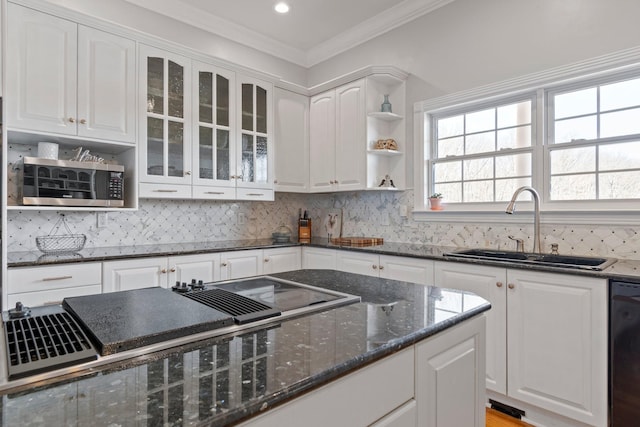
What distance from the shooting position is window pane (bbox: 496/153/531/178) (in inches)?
112

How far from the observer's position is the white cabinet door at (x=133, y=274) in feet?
8.42

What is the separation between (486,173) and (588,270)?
1284mm

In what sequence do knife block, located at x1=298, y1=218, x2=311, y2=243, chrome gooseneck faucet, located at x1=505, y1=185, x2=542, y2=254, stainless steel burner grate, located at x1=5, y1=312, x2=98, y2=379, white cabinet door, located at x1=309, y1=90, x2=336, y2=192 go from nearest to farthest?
stainless steel burner grate, located at x1=5, y1=312, x2=98, y2=379, chrome gooseneck faucet, located at x1=505, y1=185, x2=542, y2=254, white cabinet door, located at x1=309, y1=90, x2=336, y2=192, knife block, located at x1=298, y1=218, x2=311, y2=243

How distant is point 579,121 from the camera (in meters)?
2.61

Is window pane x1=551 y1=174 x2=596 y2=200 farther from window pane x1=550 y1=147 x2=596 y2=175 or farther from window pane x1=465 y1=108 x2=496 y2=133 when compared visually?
window pane x1=465 y1=108 x2=496 y2=133

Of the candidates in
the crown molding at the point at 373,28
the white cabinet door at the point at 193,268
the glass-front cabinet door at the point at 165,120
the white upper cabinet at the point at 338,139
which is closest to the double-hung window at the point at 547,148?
the white upper cabinet at the point at 338,139

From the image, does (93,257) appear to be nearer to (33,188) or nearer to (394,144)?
(33,188)

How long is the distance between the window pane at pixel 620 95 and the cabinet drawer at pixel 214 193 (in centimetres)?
292

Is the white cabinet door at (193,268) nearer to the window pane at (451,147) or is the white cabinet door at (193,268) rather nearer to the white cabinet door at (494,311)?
the white cabinet door at (494,311)

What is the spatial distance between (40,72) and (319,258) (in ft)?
8.31

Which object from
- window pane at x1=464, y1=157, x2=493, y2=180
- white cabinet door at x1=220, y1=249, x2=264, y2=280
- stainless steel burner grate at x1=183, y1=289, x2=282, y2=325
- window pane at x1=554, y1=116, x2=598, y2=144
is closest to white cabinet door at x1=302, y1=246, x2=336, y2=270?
white cabinet door at x1=220, y1=249, x2=264, y2=280

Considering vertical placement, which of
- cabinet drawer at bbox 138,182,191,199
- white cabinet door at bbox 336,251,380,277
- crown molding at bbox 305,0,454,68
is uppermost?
crown molding at bbox 305,0,454,68

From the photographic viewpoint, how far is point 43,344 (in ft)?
2.68

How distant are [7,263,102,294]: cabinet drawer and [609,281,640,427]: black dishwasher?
3.00 m
